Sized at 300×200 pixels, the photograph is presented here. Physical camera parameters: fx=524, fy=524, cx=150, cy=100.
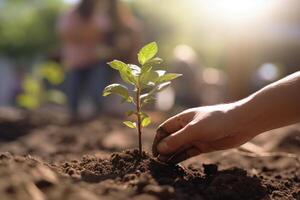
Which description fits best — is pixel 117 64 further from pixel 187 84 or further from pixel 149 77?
pixel 187 84

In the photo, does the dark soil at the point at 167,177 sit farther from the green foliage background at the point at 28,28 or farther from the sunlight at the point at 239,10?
the green foliage background at the point at 28,28

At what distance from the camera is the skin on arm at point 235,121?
1952 mm

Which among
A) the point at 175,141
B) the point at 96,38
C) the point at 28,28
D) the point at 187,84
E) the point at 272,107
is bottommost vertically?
the point at 175,141

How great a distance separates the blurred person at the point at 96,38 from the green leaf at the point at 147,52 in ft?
15.0

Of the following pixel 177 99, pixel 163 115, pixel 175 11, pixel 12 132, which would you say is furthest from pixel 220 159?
pixel 175 11

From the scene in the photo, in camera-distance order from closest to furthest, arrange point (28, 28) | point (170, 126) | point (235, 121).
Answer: point (235, 121) → point (170, 126) → point (28, 28)

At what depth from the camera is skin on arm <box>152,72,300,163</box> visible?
195cm

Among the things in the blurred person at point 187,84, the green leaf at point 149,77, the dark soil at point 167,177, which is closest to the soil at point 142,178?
the dark soil at point 167,177

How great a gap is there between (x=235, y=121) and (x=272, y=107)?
15 cm

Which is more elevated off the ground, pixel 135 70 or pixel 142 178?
pixel 135 70

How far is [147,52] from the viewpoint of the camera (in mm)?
1932

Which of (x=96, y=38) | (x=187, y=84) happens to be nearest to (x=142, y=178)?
(x=96, y=38)

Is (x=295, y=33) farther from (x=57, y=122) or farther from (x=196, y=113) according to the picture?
(x=196, y=113)

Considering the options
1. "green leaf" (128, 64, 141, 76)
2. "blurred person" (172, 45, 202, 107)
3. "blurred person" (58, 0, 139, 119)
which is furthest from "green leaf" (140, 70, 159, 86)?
"blurred person" (172, 45, 202, 107)
